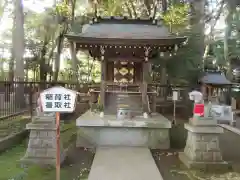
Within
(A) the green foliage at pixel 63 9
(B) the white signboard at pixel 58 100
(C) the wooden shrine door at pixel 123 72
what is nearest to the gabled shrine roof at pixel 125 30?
(C) the wooden shrine door at pixel 123 72

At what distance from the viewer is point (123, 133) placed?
33.5 ft

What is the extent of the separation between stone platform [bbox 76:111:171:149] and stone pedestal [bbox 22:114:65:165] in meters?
2.46

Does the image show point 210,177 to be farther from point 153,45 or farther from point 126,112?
point 153,45

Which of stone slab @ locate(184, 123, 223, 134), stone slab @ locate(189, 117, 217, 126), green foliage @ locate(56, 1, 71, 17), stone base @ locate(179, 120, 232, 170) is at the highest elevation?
green foliage @ locate(56, 1, 71, 17)

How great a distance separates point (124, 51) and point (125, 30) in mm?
870

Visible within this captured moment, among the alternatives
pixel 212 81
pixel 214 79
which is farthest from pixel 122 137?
pixel 214 79

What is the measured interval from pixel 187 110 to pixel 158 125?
8723 millimetres

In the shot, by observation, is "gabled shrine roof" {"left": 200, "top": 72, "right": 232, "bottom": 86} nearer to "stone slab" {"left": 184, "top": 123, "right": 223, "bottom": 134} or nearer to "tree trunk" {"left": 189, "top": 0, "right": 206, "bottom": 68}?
"tree trunk" {"left": 189, "top": 0, "right": 206, "bottom": 68}

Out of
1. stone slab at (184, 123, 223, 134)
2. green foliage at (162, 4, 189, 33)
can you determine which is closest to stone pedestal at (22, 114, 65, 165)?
stone slab at (184, 123, 223, 134)

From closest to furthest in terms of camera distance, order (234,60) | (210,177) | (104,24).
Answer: (210,177) < (104,24) < (234,60)

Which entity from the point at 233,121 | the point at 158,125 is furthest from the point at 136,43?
the point at 233,121

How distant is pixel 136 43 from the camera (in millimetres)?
11047

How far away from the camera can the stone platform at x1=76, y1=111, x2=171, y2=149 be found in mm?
10108

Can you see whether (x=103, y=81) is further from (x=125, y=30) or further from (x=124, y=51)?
(x=125, y=30)
